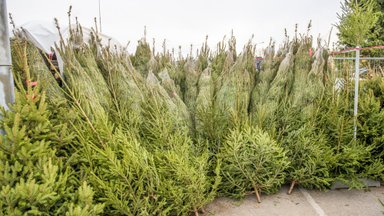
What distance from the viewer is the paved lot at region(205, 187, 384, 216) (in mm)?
3273

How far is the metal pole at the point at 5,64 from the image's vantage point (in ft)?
7.14

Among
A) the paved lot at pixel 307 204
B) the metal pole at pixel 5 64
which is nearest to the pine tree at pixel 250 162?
the paved lot at pixel 307 204

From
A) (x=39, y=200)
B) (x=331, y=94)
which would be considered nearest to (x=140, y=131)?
(x=39, y=200)

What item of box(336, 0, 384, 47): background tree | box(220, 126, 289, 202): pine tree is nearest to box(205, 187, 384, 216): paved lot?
box(220, 126, 289, 202): pine tree

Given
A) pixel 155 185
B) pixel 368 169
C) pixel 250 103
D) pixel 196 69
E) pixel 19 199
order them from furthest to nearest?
pixel 196 69 < pixel 250 103 < pixel 368 169 < pixel 155 185 < pixel 19 199

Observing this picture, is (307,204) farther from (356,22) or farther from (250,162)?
(356,22)

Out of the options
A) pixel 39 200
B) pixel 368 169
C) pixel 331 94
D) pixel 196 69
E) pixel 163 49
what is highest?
pixel 163 49

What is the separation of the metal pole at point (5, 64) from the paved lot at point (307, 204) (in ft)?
7.14

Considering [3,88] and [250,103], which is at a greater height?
[3,88]

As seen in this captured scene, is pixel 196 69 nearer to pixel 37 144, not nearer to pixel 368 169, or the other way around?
pixel 368 169

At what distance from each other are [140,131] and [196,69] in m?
1.89

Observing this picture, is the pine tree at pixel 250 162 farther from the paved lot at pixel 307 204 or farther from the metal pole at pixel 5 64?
the metal pole at pixel 5 64

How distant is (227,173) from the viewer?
3291 millimetres

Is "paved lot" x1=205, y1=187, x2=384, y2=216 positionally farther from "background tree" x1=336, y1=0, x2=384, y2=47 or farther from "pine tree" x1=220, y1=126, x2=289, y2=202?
"background tree" x1=336, y1=0, x2=384, y2=47
